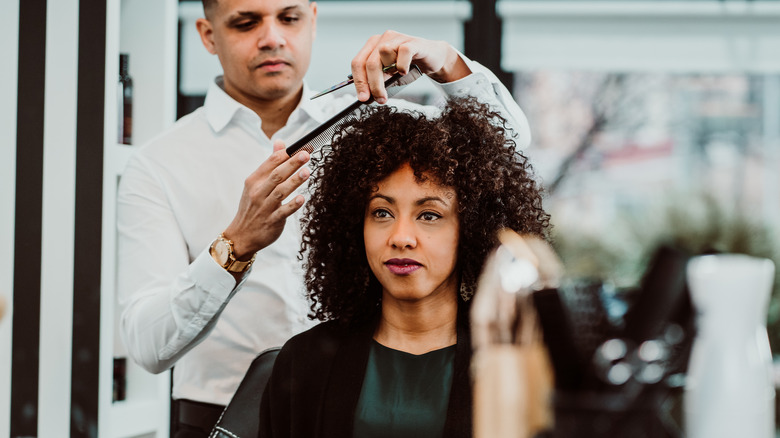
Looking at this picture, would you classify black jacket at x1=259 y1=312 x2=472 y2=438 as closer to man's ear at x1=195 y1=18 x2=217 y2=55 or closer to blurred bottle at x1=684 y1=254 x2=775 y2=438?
blurred bottle at x1=684 y1=254 x2=775 y2=438

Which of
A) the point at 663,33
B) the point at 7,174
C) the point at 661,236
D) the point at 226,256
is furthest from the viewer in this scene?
the point at 663,33

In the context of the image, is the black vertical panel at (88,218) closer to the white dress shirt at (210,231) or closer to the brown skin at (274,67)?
the white dress shirt at (210,231)

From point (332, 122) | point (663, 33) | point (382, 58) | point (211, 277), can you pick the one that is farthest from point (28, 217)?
point (663, 33)

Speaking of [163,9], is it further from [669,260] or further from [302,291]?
[669,260]

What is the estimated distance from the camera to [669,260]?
1.89 feet

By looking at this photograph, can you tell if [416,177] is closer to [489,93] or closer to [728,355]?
[489,93]

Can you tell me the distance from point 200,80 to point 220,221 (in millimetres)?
1540

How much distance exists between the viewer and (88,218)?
1675mm

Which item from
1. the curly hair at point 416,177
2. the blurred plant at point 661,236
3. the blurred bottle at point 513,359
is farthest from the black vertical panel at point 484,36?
the blurred bottle at point 513,359

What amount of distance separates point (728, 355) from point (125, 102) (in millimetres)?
1735

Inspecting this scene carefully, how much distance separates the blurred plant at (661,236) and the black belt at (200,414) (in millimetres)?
1557

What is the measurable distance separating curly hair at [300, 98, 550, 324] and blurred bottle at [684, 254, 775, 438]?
0.72 meters

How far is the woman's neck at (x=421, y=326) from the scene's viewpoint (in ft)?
4.32

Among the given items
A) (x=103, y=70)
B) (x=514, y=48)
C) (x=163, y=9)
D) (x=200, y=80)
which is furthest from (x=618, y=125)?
(x=103, y=70)
